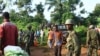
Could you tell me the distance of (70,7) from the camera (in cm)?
5359

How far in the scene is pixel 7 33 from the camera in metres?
8.27

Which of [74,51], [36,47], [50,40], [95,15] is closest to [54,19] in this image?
[95,15]

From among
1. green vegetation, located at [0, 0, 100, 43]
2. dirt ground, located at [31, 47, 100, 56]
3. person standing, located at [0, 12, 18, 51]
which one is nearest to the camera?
person standing, located at [0, 12, 18, 51]

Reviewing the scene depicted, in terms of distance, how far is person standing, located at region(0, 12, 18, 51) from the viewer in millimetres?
8141

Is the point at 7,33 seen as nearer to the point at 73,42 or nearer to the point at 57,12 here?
the point at 73,42

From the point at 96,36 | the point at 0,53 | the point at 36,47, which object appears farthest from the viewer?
the point at 36,47

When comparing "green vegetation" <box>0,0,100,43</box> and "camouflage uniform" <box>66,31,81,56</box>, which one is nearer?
"camouflage uniform" <box>66,31,81,56</box>

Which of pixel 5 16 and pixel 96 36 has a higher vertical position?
pixel 5 16

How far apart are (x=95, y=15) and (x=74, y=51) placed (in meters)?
46.0

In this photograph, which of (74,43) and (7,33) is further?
(74,43)

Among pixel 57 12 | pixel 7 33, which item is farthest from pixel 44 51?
pixel 57 12

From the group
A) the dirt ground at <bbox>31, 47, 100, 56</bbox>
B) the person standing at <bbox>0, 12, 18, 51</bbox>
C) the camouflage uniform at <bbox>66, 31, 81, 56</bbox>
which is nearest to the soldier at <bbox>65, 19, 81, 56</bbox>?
the camouflage uniform at <bbox>66, 31, 81, 56</bbox>

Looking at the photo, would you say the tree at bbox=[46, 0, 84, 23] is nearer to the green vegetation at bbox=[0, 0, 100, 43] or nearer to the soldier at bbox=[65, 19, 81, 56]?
the green vegetation at bbox=[0, 0, 100, 43]

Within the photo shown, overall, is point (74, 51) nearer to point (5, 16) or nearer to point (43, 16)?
point (5, 16)
